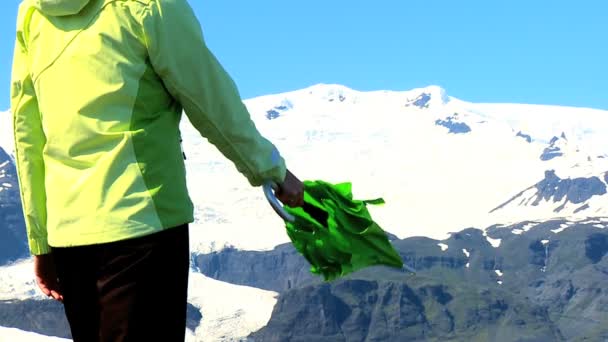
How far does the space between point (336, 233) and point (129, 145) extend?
1.43 meters

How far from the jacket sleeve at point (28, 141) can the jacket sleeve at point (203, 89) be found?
901 millimetres

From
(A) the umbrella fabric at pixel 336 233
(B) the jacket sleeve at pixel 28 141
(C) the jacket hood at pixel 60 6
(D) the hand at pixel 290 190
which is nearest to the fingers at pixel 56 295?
(B) the jacket sleeve at pixel 28 141

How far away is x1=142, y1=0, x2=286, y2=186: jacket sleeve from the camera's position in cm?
580

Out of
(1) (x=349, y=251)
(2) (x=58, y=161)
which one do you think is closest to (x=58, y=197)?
(2) (x=58, y=161)

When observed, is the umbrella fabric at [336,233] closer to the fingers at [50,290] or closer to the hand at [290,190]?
the hand at [290,190]

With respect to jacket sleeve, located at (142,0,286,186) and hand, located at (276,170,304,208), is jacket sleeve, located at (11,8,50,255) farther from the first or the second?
hand, located at (276,170,304,208)

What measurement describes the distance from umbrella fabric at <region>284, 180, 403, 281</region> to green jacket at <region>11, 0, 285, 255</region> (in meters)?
0.64

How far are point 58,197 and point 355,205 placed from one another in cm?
169

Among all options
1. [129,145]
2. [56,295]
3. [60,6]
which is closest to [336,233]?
[129,145]

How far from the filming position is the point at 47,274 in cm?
688

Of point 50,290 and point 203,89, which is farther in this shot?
point 50,290

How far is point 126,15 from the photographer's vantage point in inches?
231

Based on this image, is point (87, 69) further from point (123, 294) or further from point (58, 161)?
point (123, 294)

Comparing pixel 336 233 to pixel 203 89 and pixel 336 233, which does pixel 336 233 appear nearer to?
pixel 336 233
